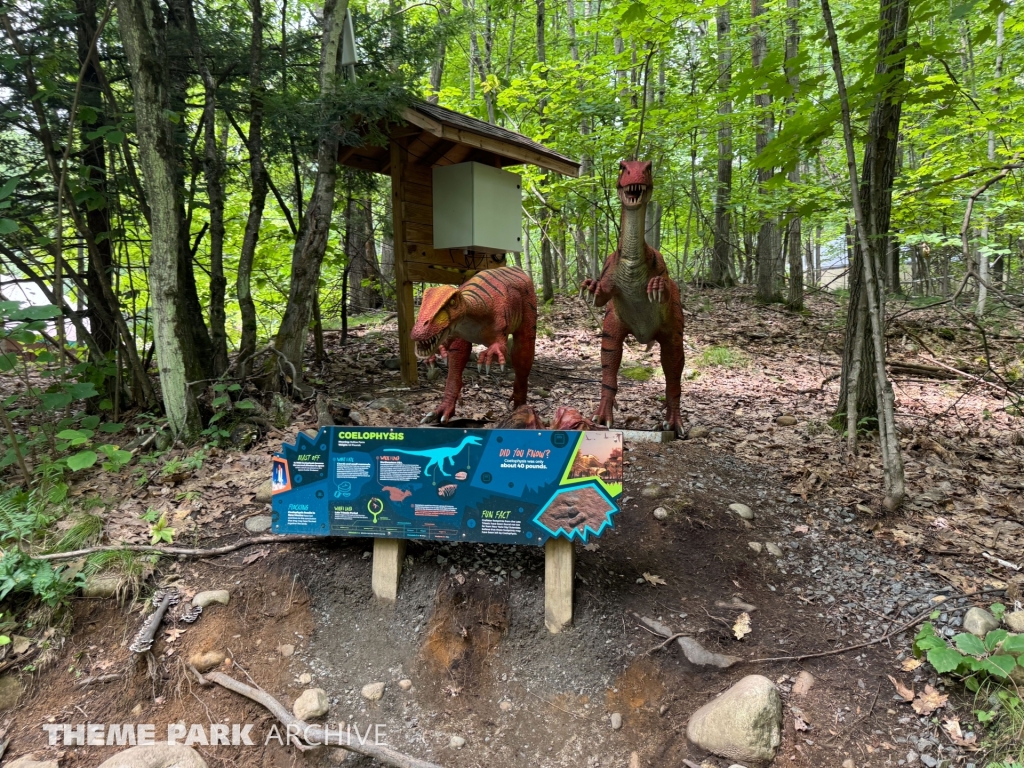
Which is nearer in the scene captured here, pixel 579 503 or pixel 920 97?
pixel 579 503

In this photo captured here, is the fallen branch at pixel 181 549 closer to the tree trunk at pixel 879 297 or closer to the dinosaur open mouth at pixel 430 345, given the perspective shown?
the dinosaur open mouth at pixel 430 345

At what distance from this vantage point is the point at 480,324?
3490 millimetres

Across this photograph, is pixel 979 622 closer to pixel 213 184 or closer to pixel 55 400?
pixel 55 400

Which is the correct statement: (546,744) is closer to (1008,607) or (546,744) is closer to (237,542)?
(237,542)

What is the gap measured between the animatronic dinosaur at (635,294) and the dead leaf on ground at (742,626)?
5.46 ft

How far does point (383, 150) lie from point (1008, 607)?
21.9ft

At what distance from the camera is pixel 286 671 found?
9.16 feet

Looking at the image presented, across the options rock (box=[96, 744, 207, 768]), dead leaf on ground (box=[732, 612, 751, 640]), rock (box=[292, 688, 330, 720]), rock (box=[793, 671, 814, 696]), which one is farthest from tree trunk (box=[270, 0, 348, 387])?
rock (box=[793, 671, 814, 696])

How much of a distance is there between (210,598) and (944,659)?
356cm

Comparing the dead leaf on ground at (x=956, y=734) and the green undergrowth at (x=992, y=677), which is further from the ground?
the green undergrowth at (x=992, y=677)

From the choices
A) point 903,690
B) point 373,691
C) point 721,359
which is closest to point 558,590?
point 373,691

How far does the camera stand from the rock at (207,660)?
275cm

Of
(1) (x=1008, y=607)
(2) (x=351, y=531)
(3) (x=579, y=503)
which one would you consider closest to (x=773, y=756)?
(3) (x=579, y=503)

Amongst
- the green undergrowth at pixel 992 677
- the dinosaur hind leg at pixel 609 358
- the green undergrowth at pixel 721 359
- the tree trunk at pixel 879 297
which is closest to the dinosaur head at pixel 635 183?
the dinosaur hind leg at pixel 609 358
